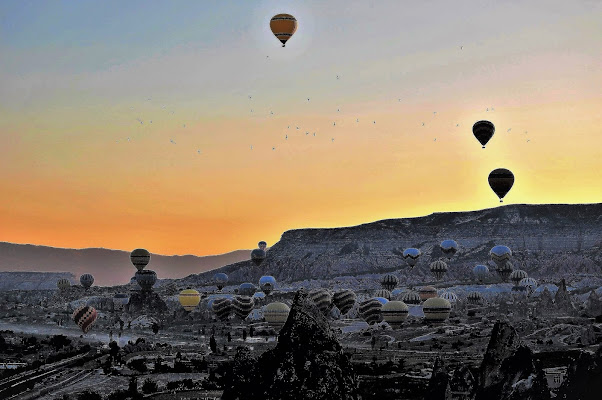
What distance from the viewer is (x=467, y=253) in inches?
7835

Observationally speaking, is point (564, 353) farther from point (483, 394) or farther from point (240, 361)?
point (240, 361)

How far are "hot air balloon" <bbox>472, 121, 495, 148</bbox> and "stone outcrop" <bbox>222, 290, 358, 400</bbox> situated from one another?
227 feet

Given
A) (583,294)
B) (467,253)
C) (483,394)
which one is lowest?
(483,394)

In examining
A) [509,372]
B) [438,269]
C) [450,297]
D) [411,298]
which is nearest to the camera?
[509,372]

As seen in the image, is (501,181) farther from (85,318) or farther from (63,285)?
(63,285)

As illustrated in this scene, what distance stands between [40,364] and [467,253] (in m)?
141

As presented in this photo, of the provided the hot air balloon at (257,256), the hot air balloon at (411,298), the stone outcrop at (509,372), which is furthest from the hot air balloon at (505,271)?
the stone outcrop at (509,372)

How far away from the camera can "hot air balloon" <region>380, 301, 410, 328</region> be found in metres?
94.5

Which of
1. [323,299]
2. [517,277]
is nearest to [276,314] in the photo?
[323,299]

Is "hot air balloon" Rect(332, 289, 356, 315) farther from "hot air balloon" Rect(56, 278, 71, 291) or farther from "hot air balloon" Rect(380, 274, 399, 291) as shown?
"hot air balloon" Rect(56, 278, 71, 291)

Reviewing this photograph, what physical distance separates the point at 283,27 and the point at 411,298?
52.8 m

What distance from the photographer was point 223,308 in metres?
115

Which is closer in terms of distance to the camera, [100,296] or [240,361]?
[240,361]

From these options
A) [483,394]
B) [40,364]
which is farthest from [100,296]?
[483,394]
